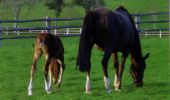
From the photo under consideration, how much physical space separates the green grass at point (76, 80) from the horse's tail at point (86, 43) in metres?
0.68

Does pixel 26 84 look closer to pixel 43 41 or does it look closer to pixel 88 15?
pixel 43 41

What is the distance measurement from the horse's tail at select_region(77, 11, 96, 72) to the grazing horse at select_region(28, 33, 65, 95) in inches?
31.7

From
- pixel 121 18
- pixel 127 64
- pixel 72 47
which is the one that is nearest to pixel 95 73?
pixel 127 64

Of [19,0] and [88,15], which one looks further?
[19,0]

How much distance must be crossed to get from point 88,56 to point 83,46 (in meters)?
0.23

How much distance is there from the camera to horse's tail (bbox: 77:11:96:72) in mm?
9562

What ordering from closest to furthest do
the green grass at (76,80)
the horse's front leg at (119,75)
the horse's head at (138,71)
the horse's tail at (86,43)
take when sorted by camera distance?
the horse's tail at (86,43), the green grass at (76,80), the horse's front leg at (119,75), the horse's head at (138,71)

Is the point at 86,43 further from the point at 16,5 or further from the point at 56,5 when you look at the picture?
the point at 16,5

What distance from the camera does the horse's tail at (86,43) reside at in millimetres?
9562

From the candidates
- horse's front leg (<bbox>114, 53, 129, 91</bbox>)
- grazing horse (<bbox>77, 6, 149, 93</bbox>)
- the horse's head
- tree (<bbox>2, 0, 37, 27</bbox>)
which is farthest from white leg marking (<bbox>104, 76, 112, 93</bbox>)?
tree (<bbox>2, 0, 37, 27</bbox>)

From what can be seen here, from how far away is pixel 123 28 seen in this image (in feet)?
33.4

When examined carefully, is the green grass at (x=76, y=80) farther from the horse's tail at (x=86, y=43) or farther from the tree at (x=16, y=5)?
the tree at (x=16, y=5)

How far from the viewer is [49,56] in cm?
1014

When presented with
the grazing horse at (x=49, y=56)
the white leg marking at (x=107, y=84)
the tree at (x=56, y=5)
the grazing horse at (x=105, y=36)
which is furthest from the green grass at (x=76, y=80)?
the tree at (x=56, y=5)
